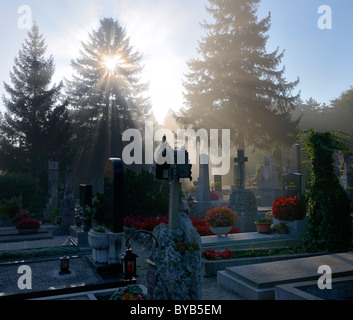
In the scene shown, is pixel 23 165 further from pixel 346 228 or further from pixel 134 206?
pixel 346 228

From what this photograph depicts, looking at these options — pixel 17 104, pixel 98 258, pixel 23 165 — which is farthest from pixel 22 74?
pixel 98 258

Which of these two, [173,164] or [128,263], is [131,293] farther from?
[173,164]

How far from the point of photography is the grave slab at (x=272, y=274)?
5.54 m

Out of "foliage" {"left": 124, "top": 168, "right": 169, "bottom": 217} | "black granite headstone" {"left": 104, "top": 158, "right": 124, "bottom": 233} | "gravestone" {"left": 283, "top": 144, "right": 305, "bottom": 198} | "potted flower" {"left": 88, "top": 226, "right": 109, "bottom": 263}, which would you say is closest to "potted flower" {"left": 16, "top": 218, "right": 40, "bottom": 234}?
"foliage" {"left": 124, "top": 168, "right": 169, "bottom": 217}

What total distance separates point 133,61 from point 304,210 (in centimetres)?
2870

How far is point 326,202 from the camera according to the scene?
8289mm

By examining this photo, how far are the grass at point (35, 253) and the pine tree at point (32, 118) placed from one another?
17.8 metres

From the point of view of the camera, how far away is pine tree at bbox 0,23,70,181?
2691 cm

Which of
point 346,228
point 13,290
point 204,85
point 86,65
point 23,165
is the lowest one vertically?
point 13,290

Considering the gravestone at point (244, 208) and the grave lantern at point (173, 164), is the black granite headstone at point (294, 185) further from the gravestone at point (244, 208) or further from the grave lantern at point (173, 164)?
the grave lantern at point (173, 164)

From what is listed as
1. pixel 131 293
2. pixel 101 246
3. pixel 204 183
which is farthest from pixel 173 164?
pixel 204 183

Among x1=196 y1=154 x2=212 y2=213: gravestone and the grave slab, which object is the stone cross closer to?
x1=196 y1=154 x2=212 y2=213: gravestone

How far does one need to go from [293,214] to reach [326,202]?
197 cm

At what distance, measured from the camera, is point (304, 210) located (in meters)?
10.3
